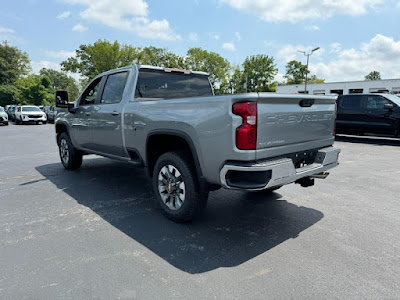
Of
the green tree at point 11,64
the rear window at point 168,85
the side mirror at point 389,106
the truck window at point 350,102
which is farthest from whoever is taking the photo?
the green tree at point 11,64

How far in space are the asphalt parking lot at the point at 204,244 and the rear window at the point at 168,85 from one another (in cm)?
164

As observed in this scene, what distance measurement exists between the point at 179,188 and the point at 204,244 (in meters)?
0.77

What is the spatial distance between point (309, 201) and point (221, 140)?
228 cm

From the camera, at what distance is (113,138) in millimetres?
4641

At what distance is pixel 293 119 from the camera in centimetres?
318

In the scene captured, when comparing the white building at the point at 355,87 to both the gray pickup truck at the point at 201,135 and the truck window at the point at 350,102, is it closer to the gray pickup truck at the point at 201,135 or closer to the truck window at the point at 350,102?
the truck window at the point at 350,102

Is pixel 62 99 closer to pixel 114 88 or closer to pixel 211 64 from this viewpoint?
pixel 114 88

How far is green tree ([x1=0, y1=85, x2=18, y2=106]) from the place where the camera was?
54.2 metres

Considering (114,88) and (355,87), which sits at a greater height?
(355,87)

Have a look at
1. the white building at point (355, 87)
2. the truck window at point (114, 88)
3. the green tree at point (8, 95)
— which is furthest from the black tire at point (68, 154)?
the green tree at point (8, 95)

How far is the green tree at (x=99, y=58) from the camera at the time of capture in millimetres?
47219

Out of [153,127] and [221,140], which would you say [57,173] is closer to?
[153,127]

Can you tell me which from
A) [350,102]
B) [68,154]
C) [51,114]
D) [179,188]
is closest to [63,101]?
[68,154]

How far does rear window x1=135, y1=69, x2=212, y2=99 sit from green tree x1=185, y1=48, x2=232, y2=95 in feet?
161
